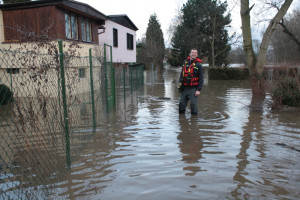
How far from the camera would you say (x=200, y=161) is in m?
4.12

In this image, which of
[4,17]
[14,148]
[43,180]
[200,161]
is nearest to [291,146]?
[200,161]

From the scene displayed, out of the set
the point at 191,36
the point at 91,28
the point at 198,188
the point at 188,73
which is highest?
the point at 191,36

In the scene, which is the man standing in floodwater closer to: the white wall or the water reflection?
the water reflection

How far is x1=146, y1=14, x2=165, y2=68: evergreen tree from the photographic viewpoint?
143ft


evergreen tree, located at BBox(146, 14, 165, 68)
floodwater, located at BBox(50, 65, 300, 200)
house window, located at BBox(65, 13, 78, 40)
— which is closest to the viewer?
floodwater, located at BBox(50, 65, 300, 200)

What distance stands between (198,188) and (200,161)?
0.90 meters

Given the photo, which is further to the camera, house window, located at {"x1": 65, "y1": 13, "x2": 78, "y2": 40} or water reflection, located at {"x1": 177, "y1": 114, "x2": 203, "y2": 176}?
house window, located at {"x1": 65, "y1": 13, "x2": 78, "y2": 40}

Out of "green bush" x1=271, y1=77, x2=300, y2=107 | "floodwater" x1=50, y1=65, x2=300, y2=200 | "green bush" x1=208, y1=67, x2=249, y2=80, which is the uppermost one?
"green bush" x1=208, y1=67, x2=249, y2=80

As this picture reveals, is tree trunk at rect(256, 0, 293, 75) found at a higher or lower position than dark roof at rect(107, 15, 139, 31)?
lower

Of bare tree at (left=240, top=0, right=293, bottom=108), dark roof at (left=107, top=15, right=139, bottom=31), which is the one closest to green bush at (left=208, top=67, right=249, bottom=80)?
dark roof at (left=107, top=15, right=139, bottom=31)

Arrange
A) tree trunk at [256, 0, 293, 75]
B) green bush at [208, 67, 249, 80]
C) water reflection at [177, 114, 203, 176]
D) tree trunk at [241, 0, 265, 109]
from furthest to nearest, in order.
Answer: green bush at [208, 67, 249, 80] → tree trunk at [241, 0, 265, 109] → tree trunk at [256, 0, 293, 75] → water reflection at [177, 114, 203, 176]

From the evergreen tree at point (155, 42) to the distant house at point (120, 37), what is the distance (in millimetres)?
18933

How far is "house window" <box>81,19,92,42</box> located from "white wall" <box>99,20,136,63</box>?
8.22ft

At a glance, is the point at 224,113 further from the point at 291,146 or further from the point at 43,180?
the point at 43,180
